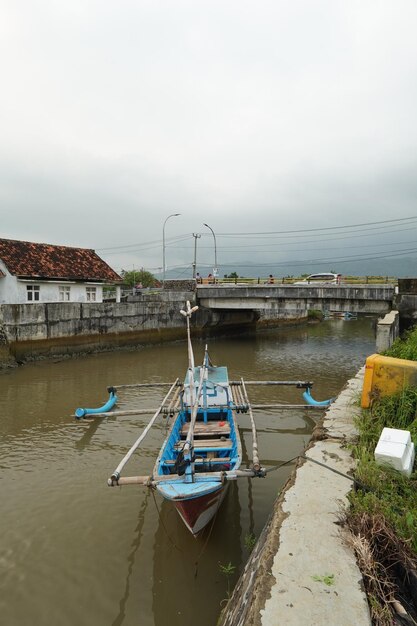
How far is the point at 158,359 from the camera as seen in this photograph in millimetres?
23656

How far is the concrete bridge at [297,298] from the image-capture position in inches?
1023

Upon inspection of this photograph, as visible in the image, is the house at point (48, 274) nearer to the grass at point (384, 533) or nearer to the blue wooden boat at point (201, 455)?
the blue wooden boat at point (201, 455)

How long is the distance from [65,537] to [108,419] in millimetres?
6012

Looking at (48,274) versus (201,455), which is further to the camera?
(48,274)

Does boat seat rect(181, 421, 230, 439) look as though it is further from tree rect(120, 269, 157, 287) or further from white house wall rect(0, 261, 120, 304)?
tree rect(120, 269, 157, 287)

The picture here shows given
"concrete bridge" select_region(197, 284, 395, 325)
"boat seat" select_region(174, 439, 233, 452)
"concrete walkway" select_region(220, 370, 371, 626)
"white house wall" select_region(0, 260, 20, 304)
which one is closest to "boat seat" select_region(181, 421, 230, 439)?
"boat seat" select_region(174, 439, 233, 452)

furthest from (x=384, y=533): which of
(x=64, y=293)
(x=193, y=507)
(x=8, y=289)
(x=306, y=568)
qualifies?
(x=64, y=293)

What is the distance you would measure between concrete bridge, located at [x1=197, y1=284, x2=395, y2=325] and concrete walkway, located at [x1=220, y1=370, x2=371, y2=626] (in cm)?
2273

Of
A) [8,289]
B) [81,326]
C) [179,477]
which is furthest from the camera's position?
[8,289]

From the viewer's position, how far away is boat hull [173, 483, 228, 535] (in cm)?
562

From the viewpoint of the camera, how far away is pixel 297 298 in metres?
28.3

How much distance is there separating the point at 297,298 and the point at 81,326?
15282mm

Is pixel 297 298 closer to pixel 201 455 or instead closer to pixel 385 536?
pixel 201 455

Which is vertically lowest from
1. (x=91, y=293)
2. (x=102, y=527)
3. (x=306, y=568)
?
(x=102, y=527)
